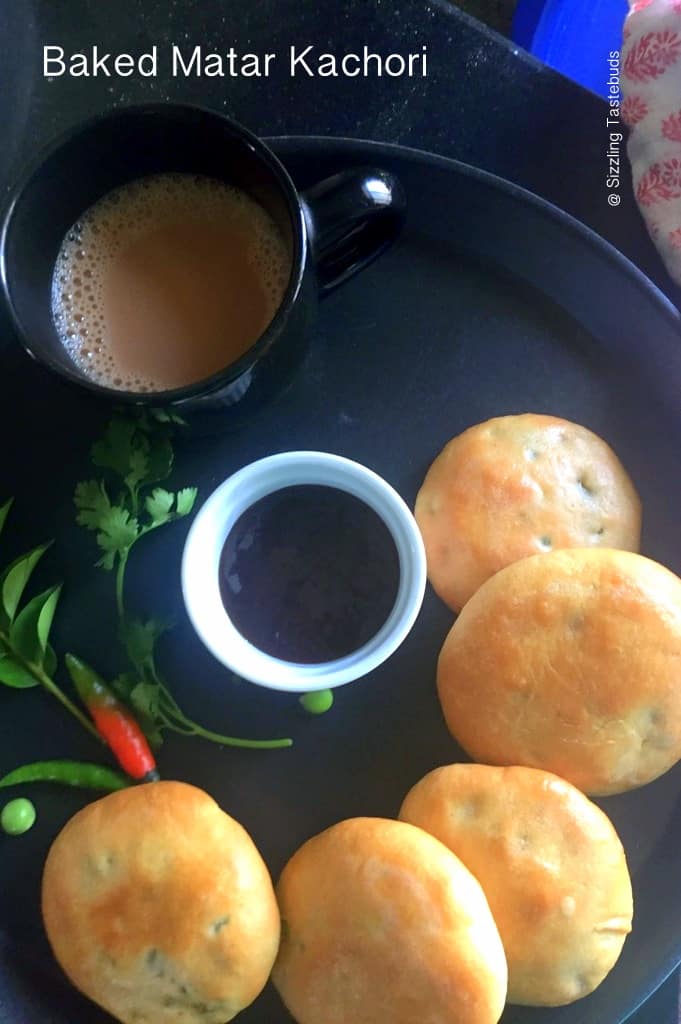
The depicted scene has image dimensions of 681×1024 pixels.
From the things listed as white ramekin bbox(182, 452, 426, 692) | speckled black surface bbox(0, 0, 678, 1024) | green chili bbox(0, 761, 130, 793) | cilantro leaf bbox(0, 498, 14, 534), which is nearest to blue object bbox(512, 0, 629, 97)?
speckled black surface bbox(0, 0, 678, 1024)

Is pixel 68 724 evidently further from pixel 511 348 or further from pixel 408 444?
pixel 511 348

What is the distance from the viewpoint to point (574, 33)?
1.30m

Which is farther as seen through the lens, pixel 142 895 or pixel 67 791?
pixel 67 791

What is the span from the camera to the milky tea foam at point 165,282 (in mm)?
922

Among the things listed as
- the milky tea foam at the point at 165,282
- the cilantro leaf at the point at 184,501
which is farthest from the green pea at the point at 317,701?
the milky tea foam at the point at 165,282

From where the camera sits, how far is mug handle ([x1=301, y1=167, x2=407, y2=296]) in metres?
0.84

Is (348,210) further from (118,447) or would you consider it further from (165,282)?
(118,447)

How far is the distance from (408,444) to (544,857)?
0.46 metres

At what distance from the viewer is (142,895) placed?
0.85 meters

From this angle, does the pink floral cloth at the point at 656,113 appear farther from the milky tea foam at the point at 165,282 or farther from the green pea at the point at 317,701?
the green pea at the point at 317,701

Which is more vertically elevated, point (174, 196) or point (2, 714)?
point (174, 196)

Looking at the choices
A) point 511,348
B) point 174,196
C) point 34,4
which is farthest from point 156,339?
point 34,4

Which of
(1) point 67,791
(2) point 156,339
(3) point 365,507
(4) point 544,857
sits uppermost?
(2) point 156,339

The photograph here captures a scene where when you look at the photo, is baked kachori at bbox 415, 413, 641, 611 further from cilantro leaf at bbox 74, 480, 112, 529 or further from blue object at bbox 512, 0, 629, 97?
blue object at bbox 512, 0, 629, 97
